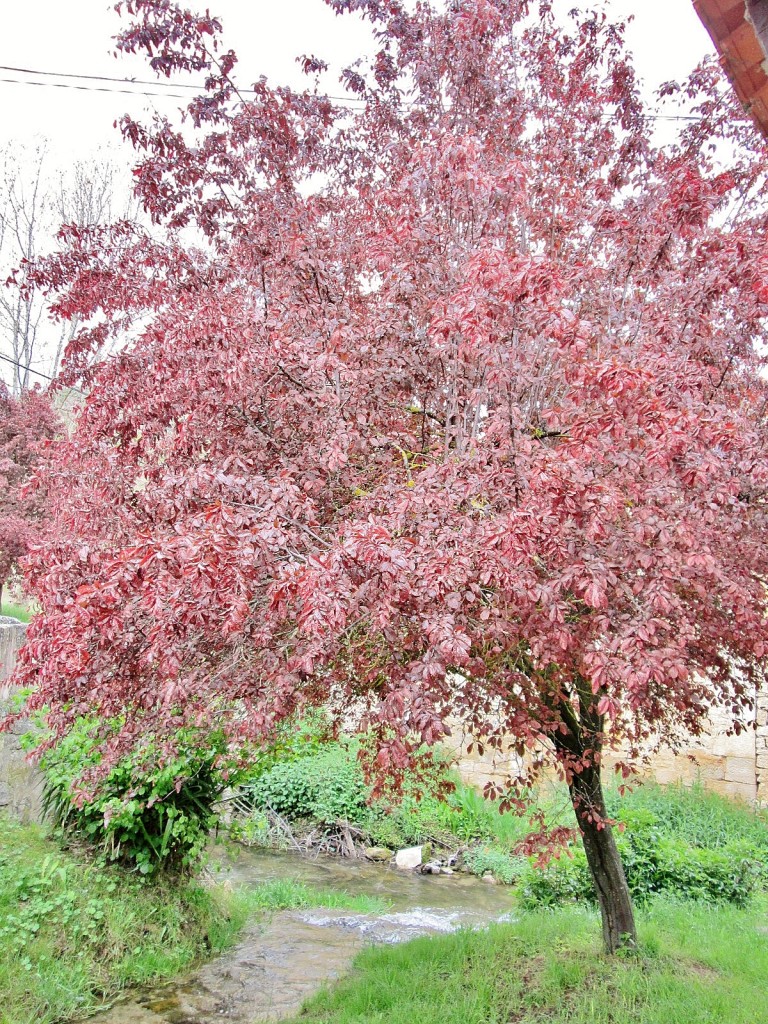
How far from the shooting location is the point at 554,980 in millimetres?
4430

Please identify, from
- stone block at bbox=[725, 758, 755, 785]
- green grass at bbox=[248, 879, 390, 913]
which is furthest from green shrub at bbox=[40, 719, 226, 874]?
stone block at bbox=[725, 758, 755, 785]

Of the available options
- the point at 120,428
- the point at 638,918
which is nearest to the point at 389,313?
the point at 120,428

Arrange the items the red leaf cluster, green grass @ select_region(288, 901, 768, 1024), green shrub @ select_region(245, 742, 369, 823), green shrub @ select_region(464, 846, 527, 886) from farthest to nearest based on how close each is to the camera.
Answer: green shrub @ select_region(245, 742, 369, 823) → green shrub @ select_region(464, 846, 527, 886) → green grass @ select_region(288, 901, 768, 1024) → the red leaf cluster

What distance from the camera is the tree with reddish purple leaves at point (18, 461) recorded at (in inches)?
461

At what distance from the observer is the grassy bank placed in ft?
A: 13.9

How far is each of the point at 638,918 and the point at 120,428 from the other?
17.8 feet

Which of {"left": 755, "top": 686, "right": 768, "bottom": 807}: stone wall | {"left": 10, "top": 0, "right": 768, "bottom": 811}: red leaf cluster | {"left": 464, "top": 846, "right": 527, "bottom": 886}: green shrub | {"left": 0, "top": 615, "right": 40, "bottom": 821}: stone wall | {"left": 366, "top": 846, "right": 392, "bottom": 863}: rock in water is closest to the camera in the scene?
{"left": 10, "top": 0, "right": 768, "bottom": 811}: red leaf cluster

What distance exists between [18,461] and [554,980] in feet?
40.5

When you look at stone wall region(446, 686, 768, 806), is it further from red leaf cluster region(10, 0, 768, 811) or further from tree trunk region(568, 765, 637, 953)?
red leaf cluster region(10, 0, 768, 811)

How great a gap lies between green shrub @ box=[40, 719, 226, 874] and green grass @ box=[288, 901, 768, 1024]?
4.75ft

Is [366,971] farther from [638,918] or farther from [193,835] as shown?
[638,918]

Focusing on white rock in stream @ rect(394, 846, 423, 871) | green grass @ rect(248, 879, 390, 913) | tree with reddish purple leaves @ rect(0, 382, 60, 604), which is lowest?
green grass @ rect(248, 879, 390, 913)

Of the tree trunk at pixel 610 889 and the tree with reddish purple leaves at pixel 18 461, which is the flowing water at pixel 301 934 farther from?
the tree with reddish purple leaves at pixel 18 461

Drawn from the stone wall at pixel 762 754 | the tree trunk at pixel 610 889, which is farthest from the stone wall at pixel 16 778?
the stone wall at pixel 762 754
